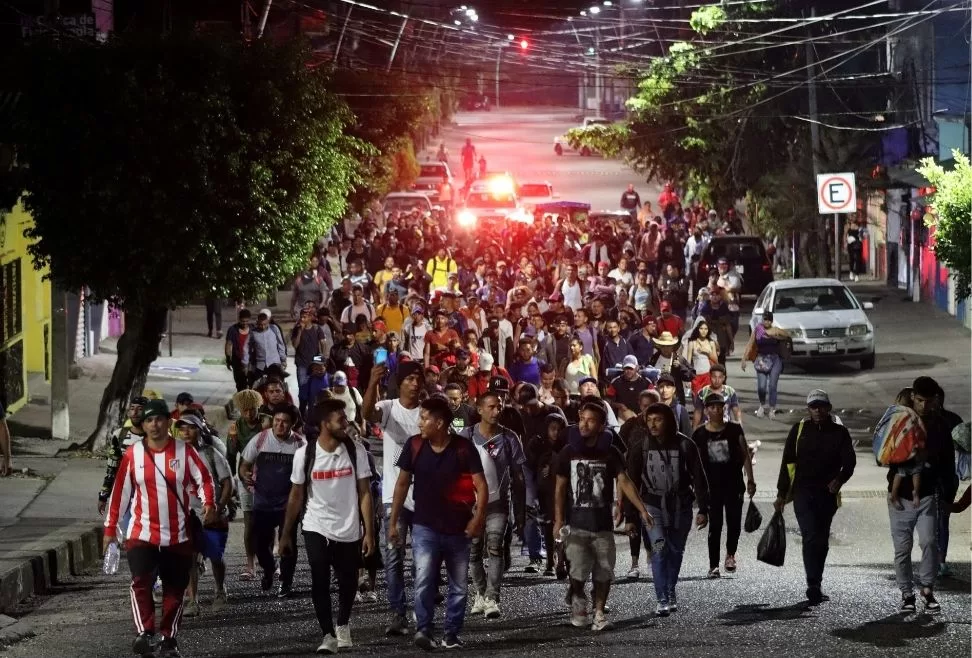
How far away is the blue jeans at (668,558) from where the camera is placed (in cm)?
1144

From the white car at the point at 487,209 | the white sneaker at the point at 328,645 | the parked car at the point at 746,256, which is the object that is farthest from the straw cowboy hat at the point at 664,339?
the white car at the point at 487,209

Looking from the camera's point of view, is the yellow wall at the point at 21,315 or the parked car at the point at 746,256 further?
the parked car at the point at 746,256

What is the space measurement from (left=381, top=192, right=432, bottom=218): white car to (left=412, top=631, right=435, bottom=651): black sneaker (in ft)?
142

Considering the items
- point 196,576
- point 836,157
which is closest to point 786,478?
point 196,576

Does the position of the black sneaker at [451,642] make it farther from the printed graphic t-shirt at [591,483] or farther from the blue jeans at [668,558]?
the blue jeans at [668,558]

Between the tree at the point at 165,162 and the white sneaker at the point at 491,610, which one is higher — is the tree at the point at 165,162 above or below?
above

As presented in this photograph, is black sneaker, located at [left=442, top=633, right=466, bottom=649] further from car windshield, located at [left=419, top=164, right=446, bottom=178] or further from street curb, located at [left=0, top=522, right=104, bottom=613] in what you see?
car windshield, located at [left=419, top=164, right=446, bottom=178]

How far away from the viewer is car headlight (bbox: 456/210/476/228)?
4924 centimetres

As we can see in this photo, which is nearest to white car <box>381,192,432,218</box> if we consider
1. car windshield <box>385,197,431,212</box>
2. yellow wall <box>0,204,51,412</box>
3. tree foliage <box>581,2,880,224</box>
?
car windshield <box>385,197,431,212</box>

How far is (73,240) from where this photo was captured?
18.8 metres

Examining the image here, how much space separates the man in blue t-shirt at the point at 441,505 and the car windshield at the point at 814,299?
732 inches

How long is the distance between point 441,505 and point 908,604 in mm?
3263

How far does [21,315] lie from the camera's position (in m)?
24.1

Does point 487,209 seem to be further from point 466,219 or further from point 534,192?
point 534,192
